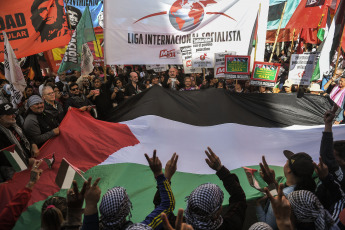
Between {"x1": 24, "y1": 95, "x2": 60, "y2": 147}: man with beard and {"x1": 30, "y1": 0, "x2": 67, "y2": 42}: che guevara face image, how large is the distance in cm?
303

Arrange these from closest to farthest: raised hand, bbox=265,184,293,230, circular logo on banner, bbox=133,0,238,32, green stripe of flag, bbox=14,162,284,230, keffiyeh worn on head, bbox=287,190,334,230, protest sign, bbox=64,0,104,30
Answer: raised hand, bbox=265,184,293,230 → keffiyeh worn on head, bbox=287,190,334,230 → green stripe of flag, bbox=14,162,284,230 → circular logo on banner, bbox=133,0,238,32 → protest sign, bbox=64,0,104,30

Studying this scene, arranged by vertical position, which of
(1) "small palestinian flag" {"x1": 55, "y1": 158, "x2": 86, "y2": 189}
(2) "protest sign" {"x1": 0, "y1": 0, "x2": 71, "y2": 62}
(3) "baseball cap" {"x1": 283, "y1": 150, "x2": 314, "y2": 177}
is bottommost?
(1) "small palestinian flag" {"x1": 55, "y1": 158, "x2": 86, "y2": 189}

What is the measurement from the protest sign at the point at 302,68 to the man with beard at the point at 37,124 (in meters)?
5.08

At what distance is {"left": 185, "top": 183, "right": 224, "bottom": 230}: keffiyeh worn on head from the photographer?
2.07 m

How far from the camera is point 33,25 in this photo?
7.02m

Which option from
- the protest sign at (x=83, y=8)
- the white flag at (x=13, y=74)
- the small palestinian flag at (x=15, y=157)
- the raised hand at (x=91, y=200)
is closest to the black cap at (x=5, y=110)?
the small palestinian flag at (x=15, y=157)

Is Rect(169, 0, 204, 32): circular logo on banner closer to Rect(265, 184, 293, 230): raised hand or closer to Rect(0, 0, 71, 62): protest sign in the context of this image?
Rect(0, 0, 71, 62): protest sign

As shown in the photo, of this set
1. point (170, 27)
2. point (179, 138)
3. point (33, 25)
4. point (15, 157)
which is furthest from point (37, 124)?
point (170, 27)

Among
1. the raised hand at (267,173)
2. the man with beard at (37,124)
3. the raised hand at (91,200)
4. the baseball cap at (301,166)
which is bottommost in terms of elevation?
the man with beard at (37,124)

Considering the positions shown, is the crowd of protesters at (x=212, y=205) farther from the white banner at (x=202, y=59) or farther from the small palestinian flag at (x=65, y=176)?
the white banner at (x=202, y=59)

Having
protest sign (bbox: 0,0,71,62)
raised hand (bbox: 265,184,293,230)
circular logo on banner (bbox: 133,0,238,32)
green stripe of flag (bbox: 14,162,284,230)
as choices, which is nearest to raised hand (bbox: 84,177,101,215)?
raised hand (bbox: 265,184,293,230)

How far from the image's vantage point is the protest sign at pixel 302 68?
7191mm

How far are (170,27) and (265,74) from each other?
229 centimetres

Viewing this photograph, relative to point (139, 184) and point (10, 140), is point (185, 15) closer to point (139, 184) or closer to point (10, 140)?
point (139, 184)
